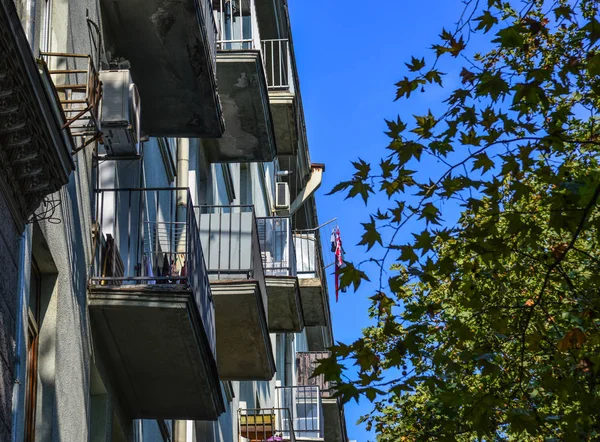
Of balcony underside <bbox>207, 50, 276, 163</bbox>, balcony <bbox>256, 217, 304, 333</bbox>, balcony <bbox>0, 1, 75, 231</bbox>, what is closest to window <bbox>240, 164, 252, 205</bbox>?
balcony <bbox>256, 217, 304, 333</bbox>

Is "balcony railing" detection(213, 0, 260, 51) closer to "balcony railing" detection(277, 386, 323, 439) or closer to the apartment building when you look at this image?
the apartment building

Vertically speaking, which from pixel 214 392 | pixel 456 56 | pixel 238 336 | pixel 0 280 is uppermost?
pixel 238 336

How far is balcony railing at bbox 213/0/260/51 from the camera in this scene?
16984 mm

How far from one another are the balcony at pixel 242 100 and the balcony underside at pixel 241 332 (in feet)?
9.69

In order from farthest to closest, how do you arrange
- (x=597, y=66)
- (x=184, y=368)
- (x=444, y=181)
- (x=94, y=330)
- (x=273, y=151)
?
(x=273, y=151), (x=184, y=368), (x=94, y=330), (x=444, y=181), (x=597, y=66)

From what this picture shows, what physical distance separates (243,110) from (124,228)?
5.39m

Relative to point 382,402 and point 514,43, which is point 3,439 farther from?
point 382,402

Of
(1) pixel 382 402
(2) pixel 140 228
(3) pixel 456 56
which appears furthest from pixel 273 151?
(3) pixel 456 56

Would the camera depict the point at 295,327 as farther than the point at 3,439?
Yes

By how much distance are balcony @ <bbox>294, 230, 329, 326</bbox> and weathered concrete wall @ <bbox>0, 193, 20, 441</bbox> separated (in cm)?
1591

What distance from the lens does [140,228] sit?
37.7 ft

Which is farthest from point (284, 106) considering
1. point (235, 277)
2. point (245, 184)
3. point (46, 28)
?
point (46, 28)

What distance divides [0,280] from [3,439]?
796 millimetres

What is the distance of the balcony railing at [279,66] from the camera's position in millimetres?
19906
